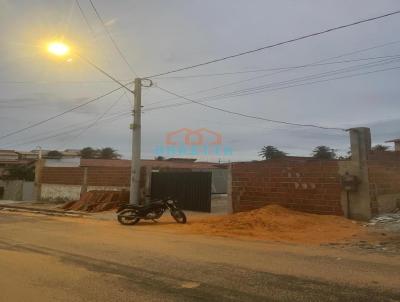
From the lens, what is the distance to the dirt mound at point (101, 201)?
21.7 metres

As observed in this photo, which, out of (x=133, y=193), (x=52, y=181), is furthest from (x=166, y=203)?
(x=52, y=181)

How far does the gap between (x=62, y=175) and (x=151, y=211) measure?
1493 cm

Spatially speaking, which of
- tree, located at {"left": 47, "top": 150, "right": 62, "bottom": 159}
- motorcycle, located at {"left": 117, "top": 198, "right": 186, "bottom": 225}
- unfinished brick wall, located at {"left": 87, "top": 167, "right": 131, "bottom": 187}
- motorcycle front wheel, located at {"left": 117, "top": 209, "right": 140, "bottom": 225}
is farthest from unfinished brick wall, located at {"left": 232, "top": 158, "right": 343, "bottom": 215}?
tree, located at {"left": 47, "top": 150, "right": 62, "bottom": 159}

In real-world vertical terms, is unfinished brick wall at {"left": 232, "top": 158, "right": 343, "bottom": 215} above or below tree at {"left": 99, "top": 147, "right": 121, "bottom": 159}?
below

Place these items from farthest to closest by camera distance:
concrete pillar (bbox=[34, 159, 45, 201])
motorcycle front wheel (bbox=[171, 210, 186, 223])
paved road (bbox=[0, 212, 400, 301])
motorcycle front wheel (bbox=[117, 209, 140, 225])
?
concrete pillar (bbox=[34, 159, 45, 201])
motorcycle front wheel (bbox=[117, 209, 140, 225])
motorcycle front wheel (bbox=[171, 210, 186, 223])
paved road (bbox=[0, 212, 400, 301])

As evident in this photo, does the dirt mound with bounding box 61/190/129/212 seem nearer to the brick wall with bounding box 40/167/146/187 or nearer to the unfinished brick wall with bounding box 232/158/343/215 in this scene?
the brick wall with bounding box 40/167/146/187

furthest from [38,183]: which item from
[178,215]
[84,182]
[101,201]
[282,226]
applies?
[282,226]

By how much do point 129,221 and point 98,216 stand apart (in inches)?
161

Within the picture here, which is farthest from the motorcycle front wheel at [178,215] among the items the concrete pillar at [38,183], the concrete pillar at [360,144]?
the concrete pillar at [38,183]

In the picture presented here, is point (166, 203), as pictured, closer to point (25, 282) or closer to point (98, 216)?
point (98, 216)

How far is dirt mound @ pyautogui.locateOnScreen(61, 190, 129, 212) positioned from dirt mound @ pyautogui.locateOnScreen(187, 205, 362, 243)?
777cm

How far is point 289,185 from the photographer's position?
1545 cm

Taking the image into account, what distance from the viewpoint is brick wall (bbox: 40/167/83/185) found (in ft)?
88.0

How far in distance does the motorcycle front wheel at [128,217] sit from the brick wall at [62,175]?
1199 cm
